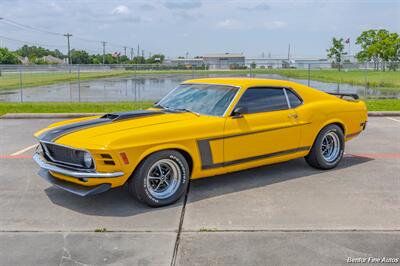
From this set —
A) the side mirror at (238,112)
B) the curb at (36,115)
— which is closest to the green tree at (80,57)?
the curb at (36,115)

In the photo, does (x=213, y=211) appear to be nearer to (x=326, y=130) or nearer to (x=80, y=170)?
(x=80, y=170)

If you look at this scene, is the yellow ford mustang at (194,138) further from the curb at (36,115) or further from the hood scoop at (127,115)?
the curb at (36,115)

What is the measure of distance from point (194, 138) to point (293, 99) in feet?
6.32

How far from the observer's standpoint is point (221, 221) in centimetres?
455

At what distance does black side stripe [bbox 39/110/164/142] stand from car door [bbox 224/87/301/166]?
1.09 metres

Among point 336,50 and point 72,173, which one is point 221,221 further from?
point 336,50

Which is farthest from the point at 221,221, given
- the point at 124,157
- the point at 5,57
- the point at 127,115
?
the point at 5,57

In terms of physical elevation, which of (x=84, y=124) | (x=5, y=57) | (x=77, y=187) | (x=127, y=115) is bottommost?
(x=77, y=187)

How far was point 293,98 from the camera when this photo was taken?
633 cm

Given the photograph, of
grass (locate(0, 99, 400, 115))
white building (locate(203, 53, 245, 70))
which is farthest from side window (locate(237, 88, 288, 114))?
white building (locate(203, 53, 245, 70))

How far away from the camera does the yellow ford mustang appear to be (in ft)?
15.5

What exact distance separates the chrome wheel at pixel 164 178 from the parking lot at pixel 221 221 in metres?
0.20

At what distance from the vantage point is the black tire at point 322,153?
21.3 ft

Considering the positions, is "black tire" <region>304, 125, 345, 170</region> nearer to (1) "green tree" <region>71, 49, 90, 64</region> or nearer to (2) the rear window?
(2) the rear window
